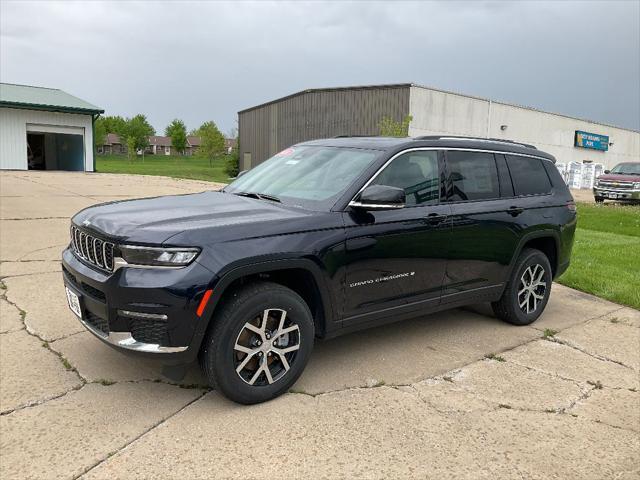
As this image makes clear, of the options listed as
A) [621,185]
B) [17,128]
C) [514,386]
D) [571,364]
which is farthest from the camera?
[17,128]

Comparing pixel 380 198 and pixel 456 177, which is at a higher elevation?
pixel 456 177

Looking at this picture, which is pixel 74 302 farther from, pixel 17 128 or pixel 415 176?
pixel 17 128

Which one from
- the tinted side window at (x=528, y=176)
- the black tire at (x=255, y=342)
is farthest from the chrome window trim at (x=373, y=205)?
the tinted side window at (x=528, y=176)

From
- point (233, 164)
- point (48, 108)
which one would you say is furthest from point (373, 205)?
point (233, 164)

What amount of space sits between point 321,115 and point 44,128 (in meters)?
17.0

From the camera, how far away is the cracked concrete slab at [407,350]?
3.98m

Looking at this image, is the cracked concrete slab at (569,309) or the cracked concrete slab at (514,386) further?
the cracked concrete slab at (569,309)

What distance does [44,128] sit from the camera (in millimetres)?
30906

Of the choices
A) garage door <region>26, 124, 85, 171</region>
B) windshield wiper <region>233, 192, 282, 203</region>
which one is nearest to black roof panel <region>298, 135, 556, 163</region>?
windshield wiper <region>233, 192, 282, 203</region>

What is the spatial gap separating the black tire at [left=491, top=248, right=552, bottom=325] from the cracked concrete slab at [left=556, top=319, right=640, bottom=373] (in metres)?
0.35

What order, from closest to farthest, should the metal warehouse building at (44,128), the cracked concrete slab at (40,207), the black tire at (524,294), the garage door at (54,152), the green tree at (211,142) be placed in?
1. the black tire at (524,294)
2. the cracked concrete slab at (40,207)
3. the metal warehouse building at (44,128)
4. the garage door at (54,152)
5. the green tree at (211,142)

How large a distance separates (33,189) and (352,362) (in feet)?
51.1

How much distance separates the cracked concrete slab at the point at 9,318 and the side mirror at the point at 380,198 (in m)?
3.21

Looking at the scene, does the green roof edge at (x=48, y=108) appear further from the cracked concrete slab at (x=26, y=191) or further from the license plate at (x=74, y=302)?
the license plate at (x=74, y=302)
